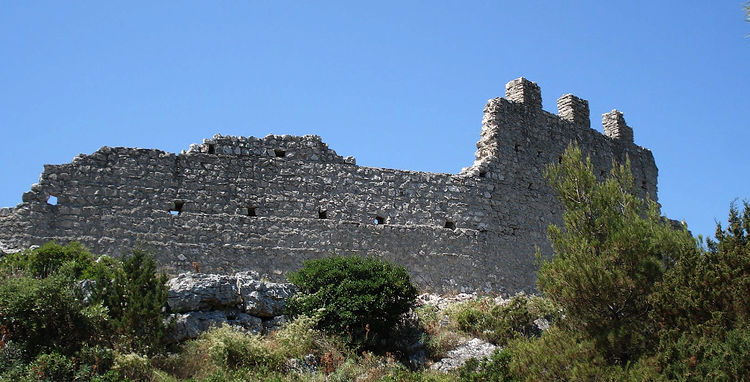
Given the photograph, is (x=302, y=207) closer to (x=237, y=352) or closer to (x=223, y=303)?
(x=223, y=303)

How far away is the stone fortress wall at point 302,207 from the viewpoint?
17328 millimetres

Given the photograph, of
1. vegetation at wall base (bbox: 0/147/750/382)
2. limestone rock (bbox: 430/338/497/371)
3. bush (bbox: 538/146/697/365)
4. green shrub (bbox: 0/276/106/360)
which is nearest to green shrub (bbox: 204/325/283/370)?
vegetation at wall base (bbox: 0/147/750/382)

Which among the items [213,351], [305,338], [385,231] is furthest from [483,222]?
[213,351]

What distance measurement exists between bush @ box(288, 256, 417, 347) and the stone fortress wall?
2996 mm

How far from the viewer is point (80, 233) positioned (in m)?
17.1

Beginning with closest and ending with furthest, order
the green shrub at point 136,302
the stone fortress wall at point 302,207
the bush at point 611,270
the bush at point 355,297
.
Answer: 1. the bush at point 611,270
2. the green shrub at point 136,302
3. the bush at point 355,297
4. the stone fortress wall at point 302,207

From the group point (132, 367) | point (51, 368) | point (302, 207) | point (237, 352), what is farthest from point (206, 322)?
point (302, 207)

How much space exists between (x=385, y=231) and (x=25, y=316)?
28.2ft

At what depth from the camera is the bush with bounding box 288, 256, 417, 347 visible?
1441 cm

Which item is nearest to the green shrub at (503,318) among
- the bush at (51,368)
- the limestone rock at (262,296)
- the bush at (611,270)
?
the bush at (611,270)

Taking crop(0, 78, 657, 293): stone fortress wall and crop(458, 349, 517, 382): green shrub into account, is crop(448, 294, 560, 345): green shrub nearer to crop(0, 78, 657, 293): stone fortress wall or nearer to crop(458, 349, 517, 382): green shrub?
crop(458, 349, 517, 382): green shrub

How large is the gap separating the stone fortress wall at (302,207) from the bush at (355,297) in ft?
9.83

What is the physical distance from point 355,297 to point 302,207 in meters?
4.64

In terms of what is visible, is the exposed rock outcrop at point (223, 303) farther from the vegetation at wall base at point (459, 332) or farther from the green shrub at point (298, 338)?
the green shrub at point (298, 338)
